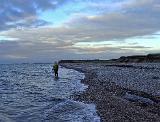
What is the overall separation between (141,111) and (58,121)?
14.1ft

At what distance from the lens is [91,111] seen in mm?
17625

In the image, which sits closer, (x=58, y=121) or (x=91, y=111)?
(x=58, y=121)

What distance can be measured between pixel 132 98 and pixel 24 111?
708cm

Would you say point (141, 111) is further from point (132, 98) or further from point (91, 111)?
point (132, 98)

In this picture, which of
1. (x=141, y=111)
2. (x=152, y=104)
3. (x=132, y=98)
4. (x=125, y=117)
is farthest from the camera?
(x=132, y=98)

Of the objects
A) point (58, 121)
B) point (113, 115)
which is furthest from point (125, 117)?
point (58, 121)

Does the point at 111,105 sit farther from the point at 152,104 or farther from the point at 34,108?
the point at 34,108

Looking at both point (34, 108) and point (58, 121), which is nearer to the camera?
point (58, 121)

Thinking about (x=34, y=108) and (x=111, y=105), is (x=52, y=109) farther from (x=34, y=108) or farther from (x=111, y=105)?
(x=111, y=105)

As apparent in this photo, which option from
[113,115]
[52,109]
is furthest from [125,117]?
[52,109]

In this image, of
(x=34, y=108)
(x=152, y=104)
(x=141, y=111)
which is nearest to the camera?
(x=141, y=111)

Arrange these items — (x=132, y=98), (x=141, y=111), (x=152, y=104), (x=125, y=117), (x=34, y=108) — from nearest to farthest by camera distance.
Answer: (x=125, y=117), (x=141, y=111), (x=152, y=104), (x=34, y=108), (x=132, y=98)

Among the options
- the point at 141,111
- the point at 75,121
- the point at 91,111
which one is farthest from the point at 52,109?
the point at 141,111

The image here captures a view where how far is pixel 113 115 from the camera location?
15844 mm
